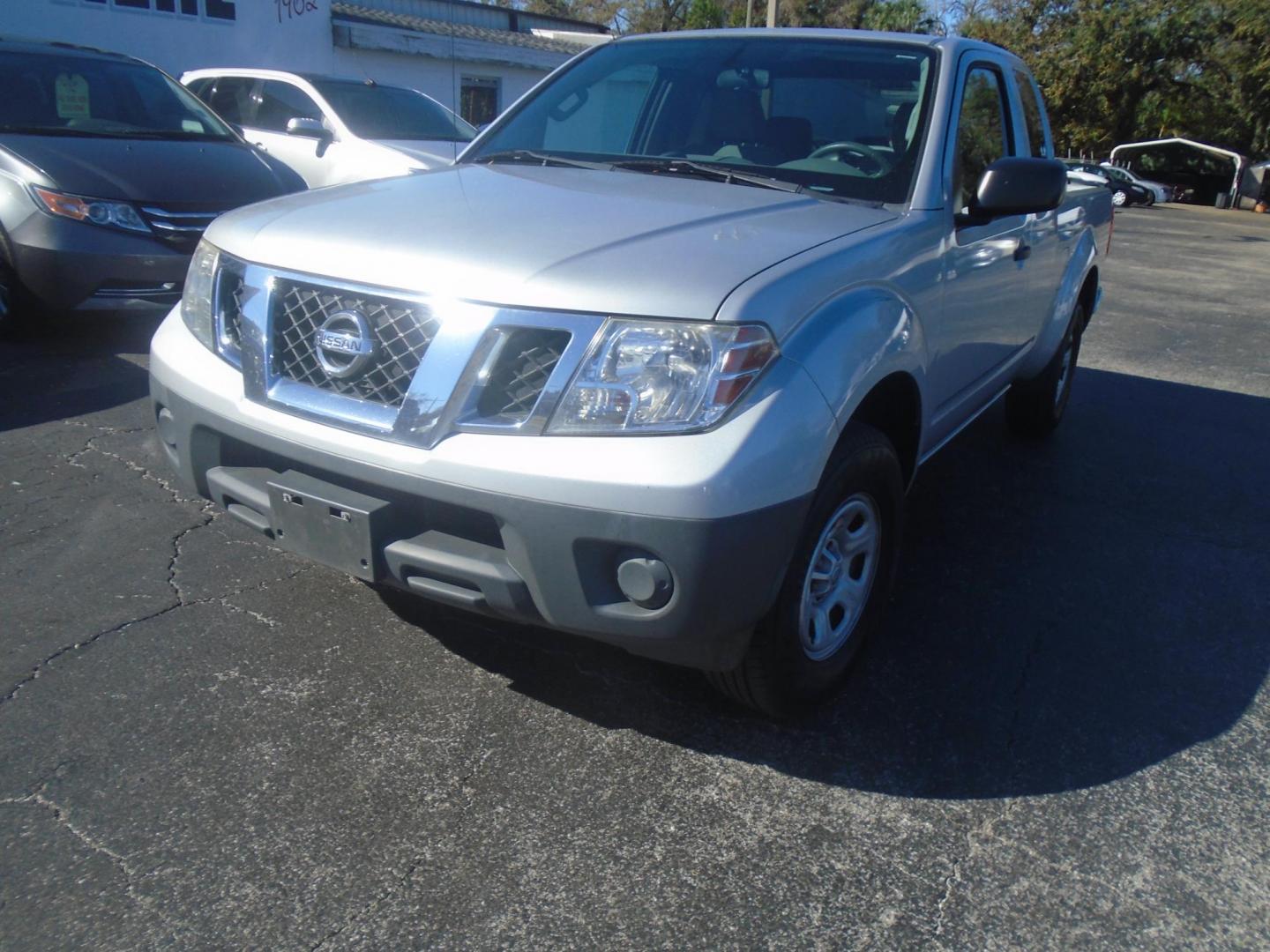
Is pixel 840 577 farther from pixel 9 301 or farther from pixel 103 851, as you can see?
pixel 9 301

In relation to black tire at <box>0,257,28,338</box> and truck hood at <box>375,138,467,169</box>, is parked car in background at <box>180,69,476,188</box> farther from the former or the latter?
black tire at <box>0,257,28,338</box>

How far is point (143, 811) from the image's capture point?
7.95 ft

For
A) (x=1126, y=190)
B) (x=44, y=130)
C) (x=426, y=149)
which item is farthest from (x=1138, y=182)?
(x=44, y=130)

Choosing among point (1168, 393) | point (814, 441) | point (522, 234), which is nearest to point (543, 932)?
point (814, 441)

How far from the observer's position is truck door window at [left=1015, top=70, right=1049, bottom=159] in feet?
15.1

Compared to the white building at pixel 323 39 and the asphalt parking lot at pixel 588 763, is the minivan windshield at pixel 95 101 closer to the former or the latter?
the asphalt parking lot at pixel 588 763

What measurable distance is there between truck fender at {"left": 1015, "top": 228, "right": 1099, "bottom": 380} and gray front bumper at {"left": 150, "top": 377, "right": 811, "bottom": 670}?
285cm

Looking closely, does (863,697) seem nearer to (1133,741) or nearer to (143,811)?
(1133,741)

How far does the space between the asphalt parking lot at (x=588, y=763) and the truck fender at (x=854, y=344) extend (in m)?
0.91

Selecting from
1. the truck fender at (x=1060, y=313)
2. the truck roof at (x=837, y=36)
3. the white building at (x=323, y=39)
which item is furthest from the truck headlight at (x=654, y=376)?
the white building at (x=323, y=39)

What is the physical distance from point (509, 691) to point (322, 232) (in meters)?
1.29

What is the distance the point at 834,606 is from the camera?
2906 millimetres

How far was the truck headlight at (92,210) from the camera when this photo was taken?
5.87 metres

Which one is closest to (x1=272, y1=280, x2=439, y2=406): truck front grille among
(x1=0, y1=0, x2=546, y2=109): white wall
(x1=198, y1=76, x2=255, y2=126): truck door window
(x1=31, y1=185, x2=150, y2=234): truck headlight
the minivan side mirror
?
(x1=31, y1=185, x2=150, y2=234): truck headlight
